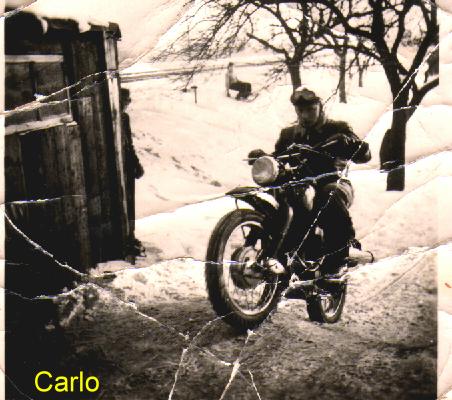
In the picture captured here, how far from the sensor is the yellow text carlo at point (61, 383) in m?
0.83

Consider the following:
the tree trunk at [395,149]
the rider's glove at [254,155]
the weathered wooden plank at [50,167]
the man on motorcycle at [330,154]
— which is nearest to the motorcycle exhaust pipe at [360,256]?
the man on motorcycle at [330,154]

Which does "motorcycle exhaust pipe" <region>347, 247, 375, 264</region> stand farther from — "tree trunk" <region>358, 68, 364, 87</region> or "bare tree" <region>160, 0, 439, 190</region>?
"tree trunk" <region>358, 68, 364, 87</region>

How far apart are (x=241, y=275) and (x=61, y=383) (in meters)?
0.34

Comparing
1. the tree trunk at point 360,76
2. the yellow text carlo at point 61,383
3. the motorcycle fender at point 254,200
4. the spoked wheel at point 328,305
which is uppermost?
the tree trunk at point 360,76

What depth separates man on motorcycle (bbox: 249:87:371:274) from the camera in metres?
0.84

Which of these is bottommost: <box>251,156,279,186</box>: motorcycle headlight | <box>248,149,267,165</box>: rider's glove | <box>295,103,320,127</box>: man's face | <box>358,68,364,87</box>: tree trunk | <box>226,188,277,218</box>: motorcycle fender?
<box>226,188,277,218</box>: motorcycle fender

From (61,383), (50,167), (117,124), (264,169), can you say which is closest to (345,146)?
(264,169)

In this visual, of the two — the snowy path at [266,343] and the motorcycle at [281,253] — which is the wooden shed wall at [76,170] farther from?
the motorcycle at [281,253]

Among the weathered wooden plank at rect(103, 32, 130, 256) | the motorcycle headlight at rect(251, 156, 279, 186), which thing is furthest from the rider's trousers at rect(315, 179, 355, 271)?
the weathered wooden plank at rect(103, 32, 130, 256)

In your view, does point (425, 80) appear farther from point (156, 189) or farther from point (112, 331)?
point (112, 331)

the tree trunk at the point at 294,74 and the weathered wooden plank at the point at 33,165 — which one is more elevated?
the tree trunk at the point at 294,74

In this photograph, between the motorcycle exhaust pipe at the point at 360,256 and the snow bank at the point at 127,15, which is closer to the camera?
the snow bank at the point at 127,15

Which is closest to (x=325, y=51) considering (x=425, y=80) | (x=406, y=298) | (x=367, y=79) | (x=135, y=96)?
(x=367, y=79)

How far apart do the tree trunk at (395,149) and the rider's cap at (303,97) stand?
14 cm
